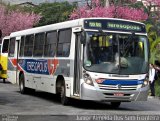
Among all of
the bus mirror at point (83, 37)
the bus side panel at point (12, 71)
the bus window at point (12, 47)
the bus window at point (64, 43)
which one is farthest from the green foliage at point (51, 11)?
the bus mirror at point (83, 37)

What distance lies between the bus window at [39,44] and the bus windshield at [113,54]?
13.6ft

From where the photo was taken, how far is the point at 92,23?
1489 cm

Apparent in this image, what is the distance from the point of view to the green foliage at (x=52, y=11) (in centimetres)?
6712

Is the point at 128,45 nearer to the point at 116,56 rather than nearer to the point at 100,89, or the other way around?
the point at 116,56

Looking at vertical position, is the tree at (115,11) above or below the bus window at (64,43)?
above

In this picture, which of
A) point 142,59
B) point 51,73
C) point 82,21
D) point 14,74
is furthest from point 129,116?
point 14,74

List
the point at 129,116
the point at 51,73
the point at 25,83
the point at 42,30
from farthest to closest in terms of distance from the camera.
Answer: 1. the point at 25,83
2. the point at 42,30
3. the point at 51,73
4. the point at 129,116

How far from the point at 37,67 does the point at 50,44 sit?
175 centimetres

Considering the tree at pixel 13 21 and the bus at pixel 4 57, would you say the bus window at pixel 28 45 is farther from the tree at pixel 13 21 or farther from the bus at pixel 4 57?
the tree at pixel 13 21

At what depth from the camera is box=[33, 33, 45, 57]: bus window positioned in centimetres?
1842

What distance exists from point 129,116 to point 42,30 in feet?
22.8

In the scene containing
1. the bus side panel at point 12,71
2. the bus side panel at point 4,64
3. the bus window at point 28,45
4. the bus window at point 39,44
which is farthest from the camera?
the bus side panel at point 4,64

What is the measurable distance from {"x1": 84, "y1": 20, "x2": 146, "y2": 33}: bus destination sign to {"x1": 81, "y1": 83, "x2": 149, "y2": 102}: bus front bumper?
6.49 feet

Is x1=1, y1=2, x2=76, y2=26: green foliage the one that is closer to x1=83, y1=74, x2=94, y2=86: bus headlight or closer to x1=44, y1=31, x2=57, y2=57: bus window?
x1=44, y1=31, x2=57, y2=57: bus window
